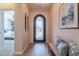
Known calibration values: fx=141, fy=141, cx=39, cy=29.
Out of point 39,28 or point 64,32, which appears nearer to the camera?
point 64,32

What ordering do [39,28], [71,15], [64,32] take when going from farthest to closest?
[39,28] → [64,32] → [71,15]

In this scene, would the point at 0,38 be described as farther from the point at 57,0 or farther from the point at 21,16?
the point at 57,0

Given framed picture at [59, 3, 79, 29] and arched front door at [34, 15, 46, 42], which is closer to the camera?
framed picture at [59, 3, 79, 29]

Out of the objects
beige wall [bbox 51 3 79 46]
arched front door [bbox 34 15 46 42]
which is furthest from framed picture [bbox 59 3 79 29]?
arched front door [bbox 34 15 46 42]

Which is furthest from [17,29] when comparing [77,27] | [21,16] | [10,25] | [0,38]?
[10,25]

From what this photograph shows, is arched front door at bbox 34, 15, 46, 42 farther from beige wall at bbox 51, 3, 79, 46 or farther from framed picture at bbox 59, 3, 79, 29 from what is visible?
framed picture at bbox 59, 3, 79, 29

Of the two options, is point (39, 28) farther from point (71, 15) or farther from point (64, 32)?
point (71, 15)

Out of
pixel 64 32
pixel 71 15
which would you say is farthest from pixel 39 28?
pixel 71 15

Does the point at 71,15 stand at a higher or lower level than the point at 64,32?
higher

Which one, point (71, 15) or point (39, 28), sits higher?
point (71, 15)

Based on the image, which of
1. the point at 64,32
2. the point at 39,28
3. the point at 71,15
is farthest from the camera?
the point at 39,28

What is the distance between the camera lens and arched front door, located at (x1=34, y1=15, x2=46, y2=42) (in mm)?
9672

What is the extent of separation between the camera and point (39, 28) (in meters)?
9.72

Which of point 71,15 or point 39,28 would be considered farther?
point 39,28
